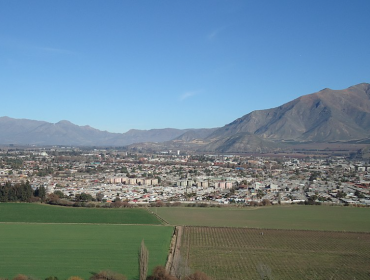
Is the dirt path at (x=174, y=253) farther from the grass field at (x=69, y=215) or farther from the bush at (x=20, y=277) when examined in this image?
the bush at (x=20, y=277)

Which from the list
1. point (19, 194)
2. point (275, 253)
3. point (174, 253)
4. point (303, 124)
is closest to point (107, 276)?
point (174, 253)

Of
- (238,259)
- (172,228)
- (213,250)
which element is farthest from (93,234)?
(238,259)

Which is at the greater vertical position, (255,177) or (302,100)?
(302,100)

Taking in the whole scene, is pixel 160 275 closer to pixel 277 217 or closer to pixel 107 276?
pixel 107 276

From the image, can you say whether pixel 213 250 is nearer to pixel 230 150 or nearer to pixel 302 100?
pixel 230 150

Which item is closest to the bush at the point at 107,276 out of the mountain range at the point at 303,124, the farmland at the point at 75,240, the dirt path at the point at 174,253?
the farmland at the point at 75,240

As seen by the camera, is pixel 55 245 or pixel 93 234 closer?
pixel 55 245

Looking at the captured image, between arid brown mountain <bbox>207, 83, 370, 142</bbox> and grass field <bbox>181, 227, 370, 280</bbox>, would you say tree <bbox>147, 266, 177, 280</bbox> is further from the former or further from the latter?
arid brown mountain <bbox>207, 83, 370, 142</bbox>

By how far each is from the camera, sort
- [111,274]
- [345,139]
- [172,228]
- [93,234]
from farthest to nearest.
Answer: [345,139], [172,228], [93,234], [111,274]
